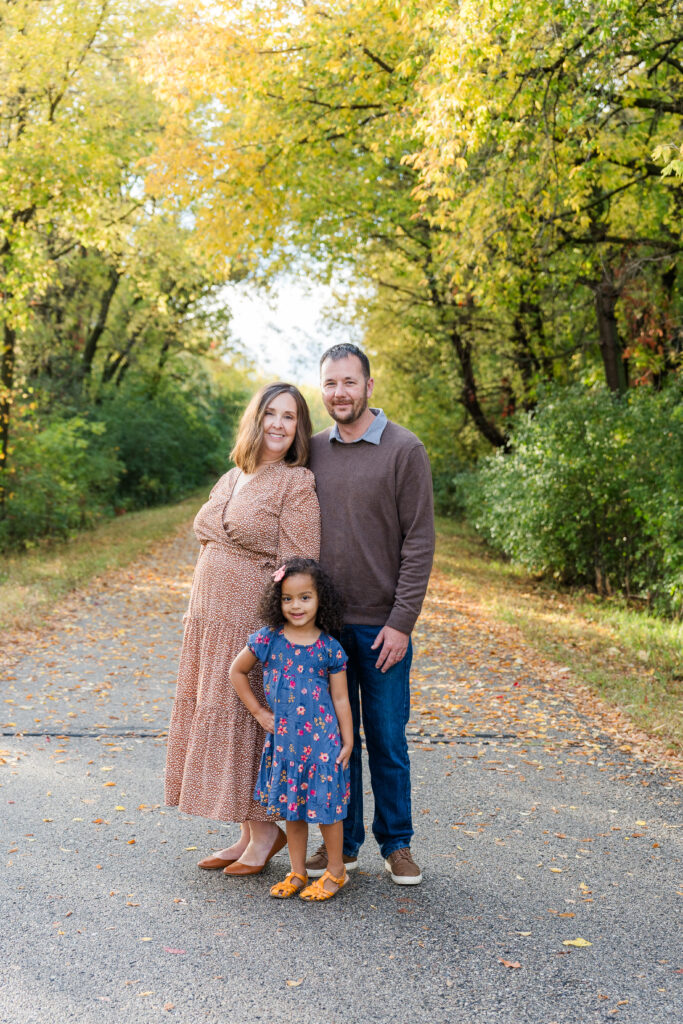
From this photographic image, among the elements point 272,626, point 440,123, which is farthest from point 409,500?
point 440,123

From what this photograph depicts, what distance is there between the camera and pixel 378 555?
3.96 metres

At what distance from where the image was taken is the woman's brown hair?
4062mm

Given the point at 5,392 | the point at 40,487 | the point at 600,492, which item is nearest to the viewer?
the point at 600,492

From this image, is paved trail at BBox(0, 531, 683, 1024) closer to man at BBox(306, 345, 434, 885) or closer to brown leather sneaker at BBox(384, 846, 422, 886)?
brown leather sneaker at BBox(384, 846, 422, 886)

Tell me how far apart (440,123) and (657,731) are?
4.78 m

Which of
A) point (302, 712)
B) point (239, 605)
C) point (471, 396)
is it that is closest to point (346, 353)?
point (239, 605)

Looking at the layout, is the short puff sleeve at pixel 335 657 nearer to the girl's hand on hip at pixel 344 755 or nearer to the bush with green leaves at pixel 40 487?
the girl's hand on hip at pixel 344 755

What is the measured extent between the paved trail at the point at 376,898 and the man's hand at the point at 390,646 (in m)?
0.96

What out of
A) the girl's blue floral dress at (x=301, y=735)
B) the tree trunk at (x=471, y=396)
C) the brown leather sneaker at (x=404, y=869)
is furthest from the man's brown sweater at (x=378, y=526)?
the tree trunk at (x=471, y=396)

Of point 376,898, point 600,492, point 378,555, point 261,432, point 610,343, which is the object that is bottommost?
point 376,898

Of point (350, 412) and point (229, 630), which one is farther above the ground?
point (350, 412)

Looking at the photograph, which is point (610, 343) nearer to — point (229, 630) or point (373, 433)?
point (373, 433)

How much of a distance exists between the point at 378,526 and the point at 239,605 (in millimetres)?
679

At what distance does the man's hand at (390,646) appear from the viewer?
3.86m
